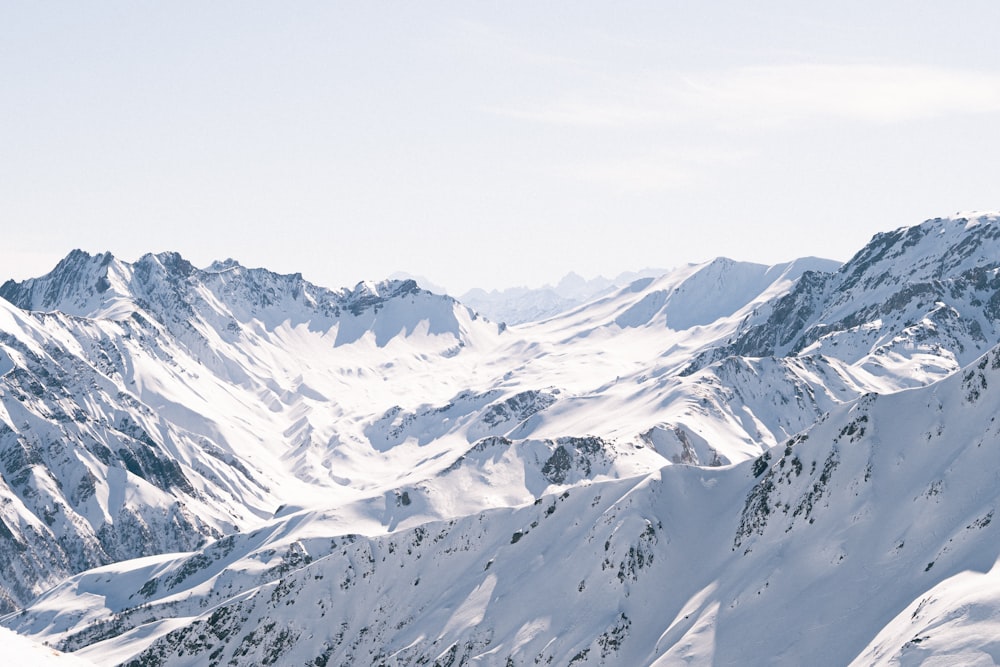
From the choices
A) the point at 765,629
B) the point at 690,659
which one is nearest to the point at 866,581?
the point at 765,629

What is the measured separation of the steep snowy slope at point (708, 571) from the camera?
343ft

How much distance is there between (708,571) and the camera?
131 meters

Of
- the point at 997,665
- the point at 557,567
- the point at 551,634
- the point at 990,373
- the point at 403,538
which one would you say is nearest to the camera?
the point at 997,665

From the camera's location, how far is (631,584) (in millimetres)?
131500

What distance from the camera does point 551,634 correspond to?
130875 mm

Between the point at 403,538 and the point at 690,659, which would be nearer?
the point at 690,659

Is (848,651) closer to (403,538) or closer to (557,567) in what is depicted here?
Answer: (557,567)

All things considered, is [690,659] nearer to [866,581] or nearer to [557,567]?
[866,581]

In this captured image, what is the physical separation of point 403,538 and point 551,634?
41817mm

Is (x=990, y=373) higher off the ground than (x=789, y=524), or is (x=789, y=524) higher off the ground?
(x=990, y=373)

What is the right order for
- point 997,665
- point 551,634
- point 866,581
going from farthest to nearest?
1. point 551,634
2. point 866,581
3. point 997,665

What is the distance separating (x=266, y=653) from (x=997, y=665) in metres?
99.9

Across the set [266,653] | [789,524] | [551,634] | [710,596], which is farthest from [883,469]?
[266,653]

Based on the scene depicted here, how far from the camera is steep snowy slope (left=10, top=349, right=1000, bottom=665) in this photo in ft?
343
